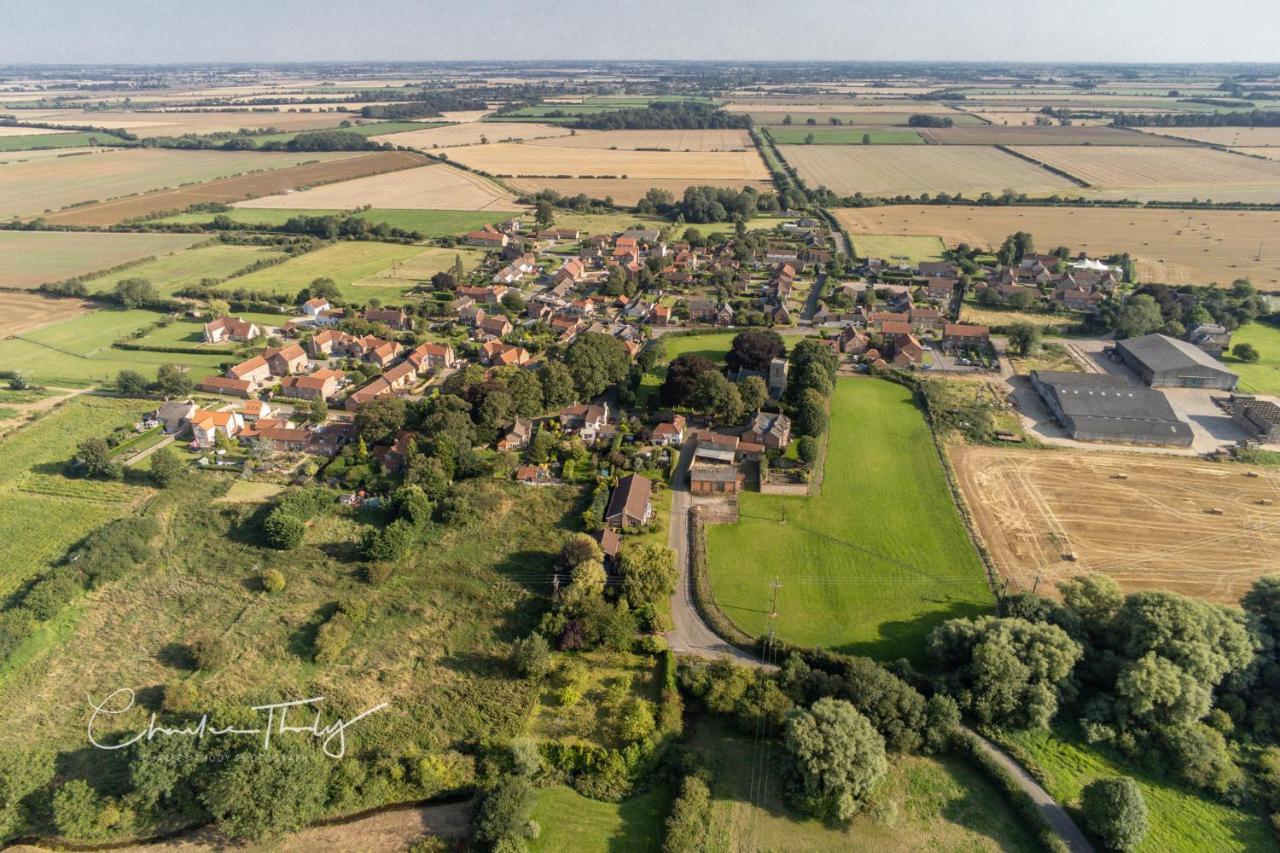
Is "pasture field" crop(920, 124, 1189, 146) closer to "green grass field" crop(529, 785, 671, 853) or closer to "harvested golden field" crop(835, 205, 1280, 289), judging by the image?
"harvested golden field" crop(835, 205, 1280, 289)

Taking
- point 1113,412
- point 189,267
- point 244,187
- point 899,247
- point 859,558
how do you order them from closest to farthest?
point 859,558 < point 1113,412 < point 189,267 < point 899,247 < point 244,187

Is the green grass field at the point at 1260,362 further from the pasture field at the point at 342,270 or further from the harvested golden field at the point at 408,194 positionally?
the harvested golden field at the point at 408,194

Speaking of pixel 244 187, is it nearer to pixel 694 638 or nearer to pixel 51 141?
pixel 51 141

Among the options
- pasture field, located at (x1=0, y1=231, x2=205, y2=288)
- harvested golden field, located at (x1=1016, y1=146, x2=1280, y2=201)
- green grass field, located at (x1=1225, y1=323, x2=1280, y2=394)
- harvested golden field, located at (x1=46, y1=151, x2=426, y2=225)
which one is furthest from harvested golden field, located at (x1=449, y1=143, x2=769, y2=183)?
green grass field, located at (x1=1225, y1=323, x2=1280, y2=394)

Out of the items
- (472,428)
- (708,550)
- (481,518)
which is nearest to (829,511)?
(708,550)

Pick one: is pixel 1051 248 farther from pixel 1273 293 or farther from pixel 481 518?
pixel 481 518

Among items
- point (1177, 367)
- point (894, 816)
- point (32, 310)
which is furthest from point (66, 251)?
point (1177, 367)
